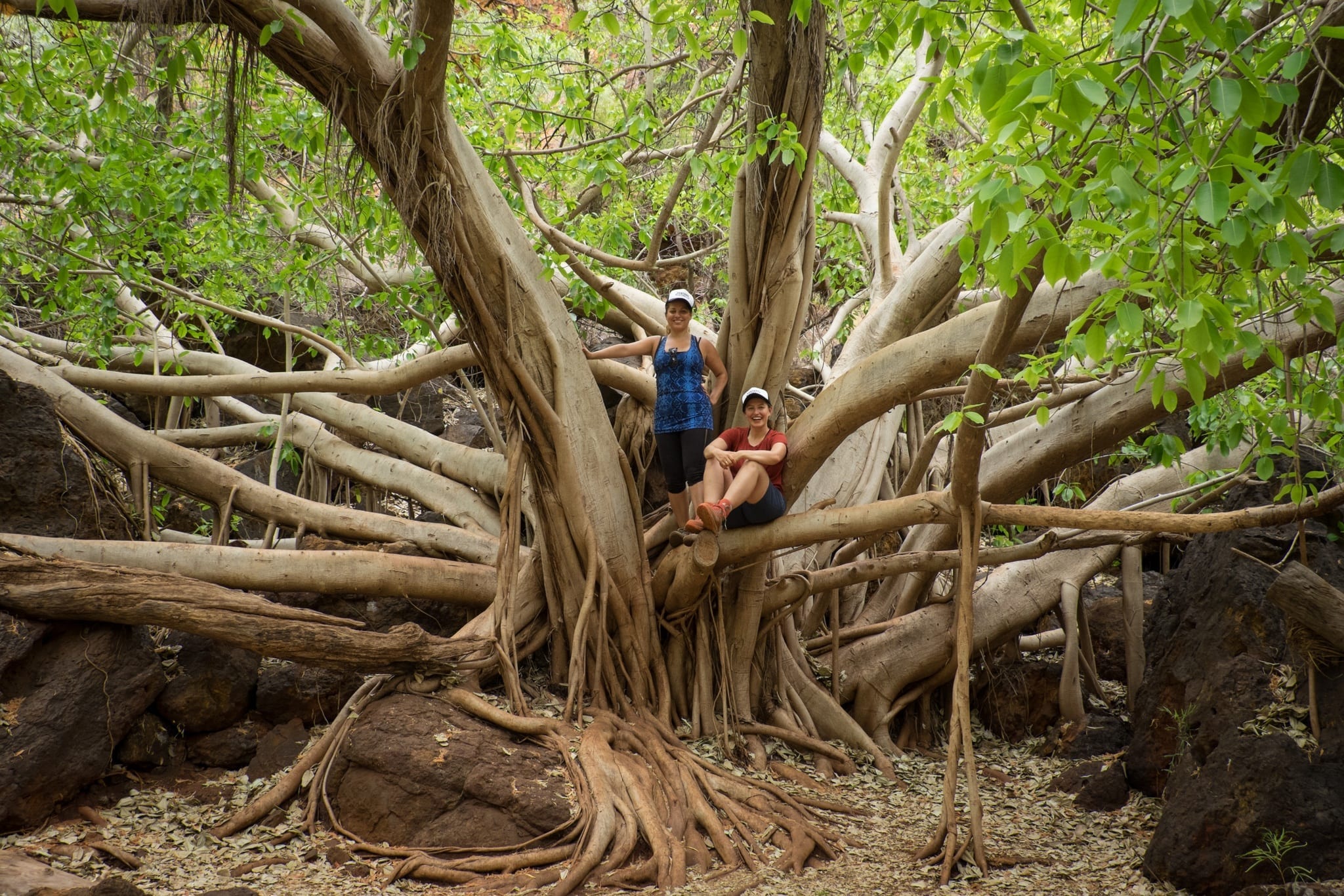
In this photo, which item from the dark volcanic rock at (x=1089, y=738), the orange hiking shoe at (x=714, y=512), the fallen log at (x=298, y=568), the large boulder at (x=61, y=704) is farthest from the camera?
the dark volcanic rock at (x=1089, y=738)

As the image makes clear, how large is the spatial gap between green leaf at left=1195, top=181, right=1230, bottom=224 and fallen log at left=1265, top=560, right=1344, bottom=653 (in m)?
2.25

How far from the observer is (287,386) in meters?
5.40

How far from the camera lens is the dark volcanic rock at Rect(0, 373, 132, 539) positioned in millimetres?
5105

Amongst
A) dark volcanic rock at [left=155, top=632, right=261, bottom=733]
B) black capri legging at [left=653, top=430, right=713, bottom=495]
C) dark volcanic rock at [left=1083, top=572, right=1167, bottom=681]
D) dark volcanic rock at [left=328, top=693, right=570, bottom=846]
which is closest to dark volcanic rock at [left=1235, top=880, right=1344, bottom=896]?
dark volcanic rock at [left=328, top=693, right=570, bottom=846]

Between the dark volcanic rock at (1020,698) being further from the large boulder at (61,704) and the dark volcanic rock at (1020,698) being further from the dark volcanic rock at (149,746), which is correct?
the large boulder at (61,704)

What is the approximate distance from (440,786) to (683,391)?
2.27 meters

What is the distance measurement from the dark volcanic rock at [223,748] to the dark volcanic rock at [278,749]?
0.06m

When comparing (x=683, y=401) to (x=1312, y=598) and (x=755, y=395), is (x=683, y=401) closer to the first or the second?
(x=755, y=395)

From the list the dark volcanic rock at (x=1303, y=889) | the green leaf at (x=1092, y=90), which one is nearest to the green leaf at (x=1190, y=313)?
the green leaf at (x=1092, y=90)

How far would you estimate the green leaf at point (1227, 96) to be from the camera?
6.59 feet

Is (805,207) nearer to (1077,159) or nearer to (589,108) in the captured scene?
(589,108)

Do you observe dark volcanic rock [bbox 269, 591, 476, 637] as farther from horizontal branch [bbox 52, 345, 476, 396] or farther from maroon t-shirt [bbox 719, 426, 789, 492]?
maroon t-shirt [bbox 719, 426, 789, 492]

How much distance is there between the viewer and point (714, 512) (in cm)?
462

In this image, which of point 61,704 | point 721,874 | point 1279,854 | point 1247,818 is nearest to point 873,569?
point 721,874
